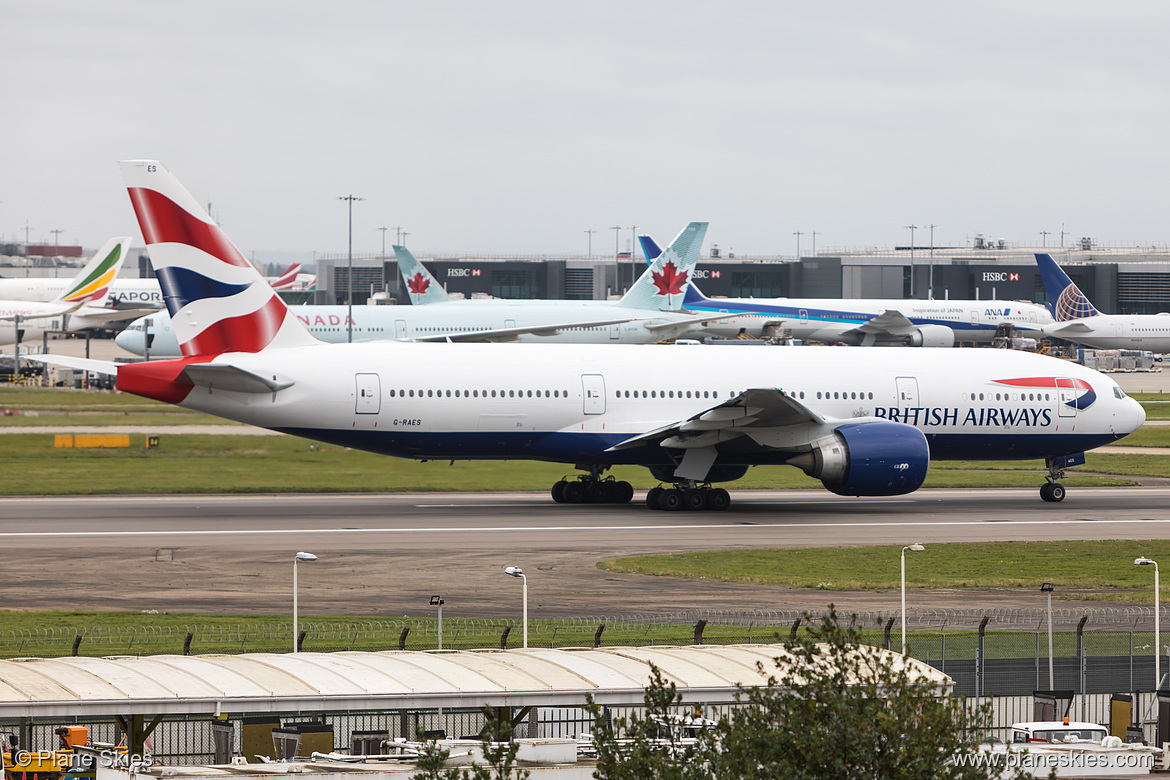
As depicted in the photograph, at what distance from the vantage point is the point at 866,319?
11544cm

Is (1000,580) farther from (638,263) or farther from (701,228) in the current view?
(638,263)

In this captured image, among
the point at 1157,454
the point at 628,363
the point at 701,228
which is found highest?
the point at 701,228

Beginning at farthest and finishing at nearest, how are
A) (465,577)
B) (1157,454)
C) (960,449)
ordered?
(1157,454) → (960,449) → (465,577)

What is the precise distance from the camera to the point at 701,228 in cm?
8194

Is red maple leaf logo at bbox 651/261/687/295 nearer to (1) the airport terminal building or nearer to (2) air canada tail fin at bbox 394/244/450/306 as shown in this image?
(2) air canada tail fin at bbox 394/244/450/306

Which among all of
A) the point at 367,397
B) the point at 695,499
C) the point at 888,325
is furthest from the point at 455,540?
the point at 888,325

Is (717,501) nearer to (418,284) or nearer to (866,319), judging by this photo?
(418,284)

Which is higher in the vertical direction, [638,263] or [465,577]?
[638,263]

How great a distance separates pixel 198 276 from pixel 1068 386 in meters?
25.0

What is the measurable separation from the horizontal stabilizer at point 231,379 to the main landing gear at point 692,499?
1075 cm

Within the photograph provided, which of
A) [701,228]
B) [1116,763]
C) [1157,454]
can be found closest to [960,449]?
[1157,454]

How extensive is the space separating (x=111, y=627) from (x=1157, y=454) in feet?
154

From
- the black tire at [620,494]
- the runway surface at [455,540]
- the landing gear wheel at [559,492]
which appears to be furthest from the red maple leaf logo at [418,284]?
the black tire at [620,494]

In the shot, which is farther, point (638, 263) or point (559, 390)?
point (638, 263)
